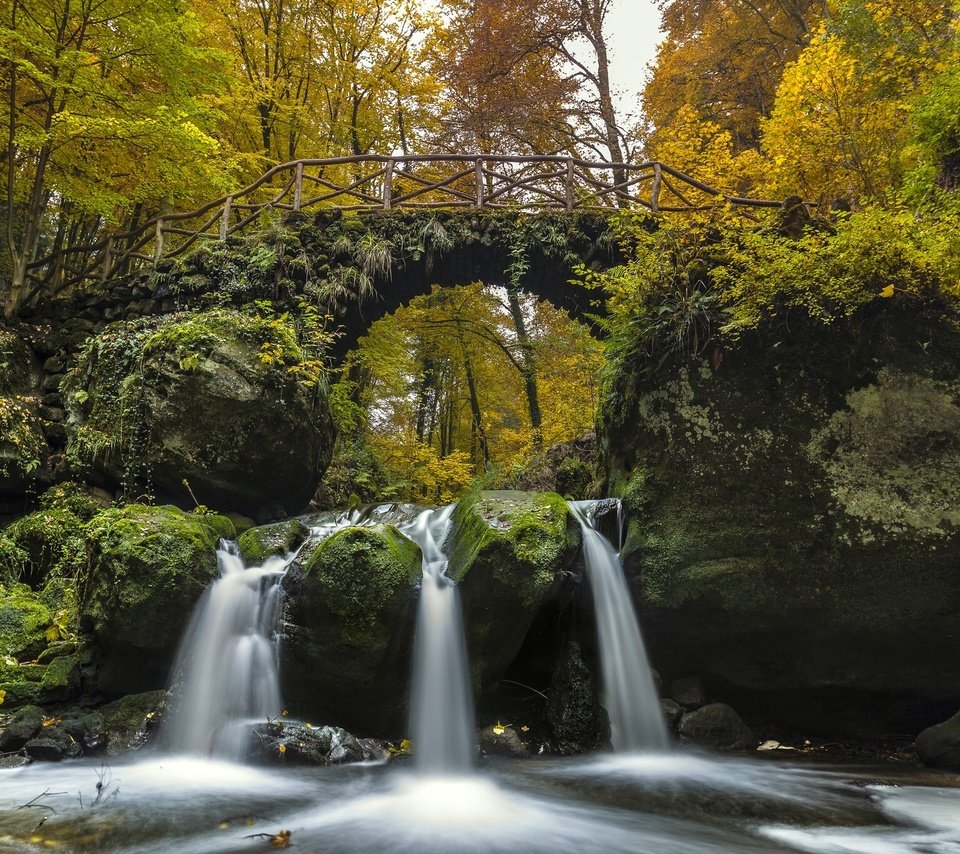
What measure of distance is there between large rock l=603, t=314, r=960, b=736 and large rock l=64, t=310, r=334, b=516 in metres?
4.78

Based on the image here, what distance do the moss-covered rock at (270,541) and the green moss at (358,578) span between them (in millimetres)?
1274

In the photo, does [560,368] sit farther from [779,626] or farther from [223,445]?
[779,626]

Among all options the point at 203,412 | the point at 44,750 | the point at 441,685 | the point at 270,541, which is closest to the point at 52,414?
the point at 203,412

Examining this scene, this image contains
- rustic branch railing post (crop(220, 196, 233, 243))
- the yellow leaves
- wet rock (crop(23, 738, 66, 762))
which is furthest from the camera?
rustic branch railing post (crop(220, 196, 233, 243))

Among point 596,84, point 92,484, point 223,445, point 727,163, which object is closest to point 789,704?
point 223,445

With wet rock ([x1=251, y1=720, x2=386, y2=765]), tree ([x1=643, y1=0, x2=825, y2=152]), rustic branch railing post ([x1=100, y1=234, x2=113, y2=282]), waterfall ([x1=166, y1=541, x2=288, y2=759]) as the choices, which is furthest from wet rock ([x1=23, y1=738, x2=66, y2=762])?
tree ([x1=643, y1=0, x2=825, y2=152])

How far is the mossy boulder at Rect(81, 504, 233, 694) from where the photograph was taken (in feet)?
18.6

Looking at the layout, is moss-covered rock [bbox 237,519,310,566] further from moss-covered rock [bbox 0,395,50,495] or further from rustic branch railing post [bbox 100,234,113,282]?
rustic branch railing post [bbox 100,234,113,282]

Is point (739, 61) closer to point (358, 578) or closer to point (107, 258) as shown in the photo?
point (107, 258)

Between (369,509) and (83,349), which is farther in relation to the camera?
(83,349)

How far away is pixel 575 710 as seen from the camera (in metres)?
5.62

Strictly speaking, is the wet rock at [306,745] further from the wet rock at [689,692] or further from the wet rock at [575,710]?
the wet rock at [689,692]

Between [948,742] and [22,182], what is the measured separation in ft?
49.9

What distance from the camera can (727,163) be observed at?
11.9m
